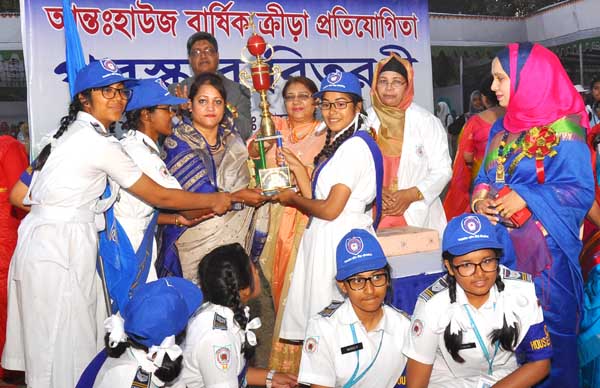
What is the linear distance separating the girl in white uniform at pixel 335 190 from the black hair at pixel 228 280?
0.82 metres

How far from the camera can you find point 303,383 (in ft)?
9.30

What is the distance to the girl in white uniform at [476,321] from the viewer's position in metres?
2.78

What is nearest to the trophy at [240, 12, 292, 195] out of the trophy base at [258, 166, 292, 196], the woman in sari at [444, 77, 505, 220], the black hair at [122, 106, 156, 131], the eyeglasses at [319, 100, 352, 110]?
the trophy base at [258, 166, 292, 196]

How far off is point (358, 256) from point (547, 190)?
3.23 feet

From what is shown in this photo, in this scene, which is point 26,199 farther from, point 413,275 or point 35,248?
point 413,275

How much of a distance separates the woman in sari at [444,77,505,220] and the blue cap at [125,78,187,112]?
2.67 metres

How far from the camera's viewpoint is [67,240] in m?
3.36

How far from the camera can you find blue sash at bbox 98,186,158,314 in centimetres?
364

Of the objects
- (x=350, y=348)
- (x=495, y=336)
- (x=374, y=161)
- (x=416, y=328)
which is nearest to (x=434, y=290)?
(x=416, y=328)

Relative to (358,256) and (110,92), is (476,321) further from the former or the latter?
(110,92)

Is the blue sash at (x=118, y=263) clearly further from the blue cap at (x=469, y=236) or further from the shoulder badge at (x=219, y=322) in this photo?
Answer: the blue cap at (x=469, y=236)

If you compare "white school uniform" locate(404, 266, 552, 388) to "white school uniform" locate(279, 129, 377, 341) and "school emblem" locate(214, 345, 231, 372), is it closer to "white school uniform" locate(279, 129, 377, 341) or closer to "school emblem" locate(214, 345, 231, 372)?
"school emblem" locate(214, 345, 231, 372)

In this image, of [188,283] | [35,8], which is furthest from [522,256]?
[35,8]

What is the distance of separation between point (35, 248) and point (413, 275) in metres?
1.88
